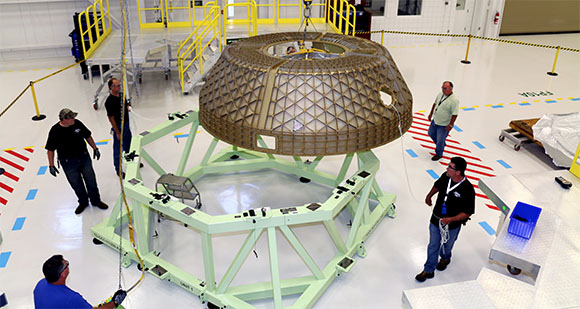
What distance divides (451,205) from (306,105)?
2.02 meters

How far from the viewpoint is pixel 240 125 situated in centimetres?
553

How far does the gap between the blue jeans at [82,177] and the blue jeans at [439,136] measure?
6.05 meters

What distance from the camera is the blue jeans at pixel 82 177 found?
693 cm

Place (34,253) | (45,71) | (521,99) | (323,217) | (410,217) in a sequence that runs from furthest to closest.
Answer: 1. (45,71)
2. (521,99)
3. (410,217)
4. (34,253)
5. (323,217)

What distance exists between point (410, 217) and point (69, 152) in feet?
16.9

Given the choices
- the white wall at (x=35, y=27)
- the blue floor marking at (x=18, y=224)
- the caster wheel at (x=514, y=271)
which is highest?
the white wall at (x=35, y=27)

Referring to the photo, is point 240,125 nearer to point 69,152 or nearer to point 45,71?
point 69,152

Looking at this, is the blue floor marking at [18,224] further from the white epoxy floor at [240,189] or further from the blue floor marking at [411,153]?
the blue floor marking at [411,153]

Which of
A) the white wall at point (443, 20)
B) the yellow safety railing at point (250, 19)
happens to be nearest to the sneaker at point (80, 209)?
the yellow safety railing at point (250, 19)

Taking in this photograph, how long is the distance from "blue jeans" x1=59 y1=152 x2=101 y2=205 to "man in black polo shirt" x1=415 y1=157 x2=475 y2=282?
4950mm

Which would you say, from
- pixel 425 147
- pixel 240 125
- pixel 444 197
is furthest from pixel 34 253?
pixel 425 147

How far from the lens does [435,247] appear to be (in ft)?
19.1

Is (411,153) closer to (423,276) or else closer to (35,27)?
(423,276)

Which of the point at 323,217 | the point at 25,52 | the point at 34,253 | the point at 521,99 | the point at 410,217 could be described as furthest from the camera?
the point at 25,52
